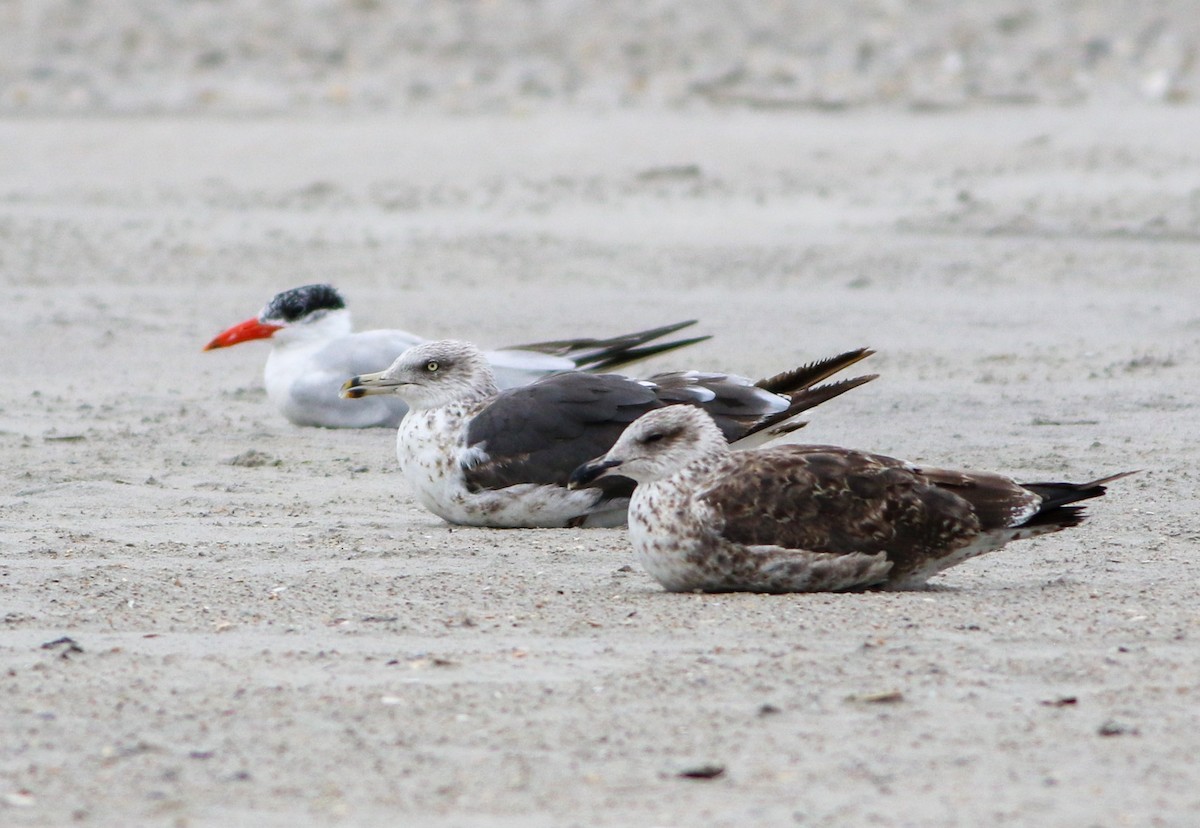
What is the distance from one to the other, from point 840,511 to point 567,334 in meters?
5.91

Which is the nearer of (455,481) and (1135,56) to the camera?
(455,481)

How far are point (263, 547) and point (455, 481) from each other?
85 cm

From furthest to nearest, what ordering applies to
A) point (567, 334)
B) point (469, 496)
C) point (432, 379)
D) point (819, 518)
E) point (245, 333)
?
1. point (567, 334)
2. point (245, 333)
3. point (432, 379)
4. point (469, 496)
5. point (819, 518)

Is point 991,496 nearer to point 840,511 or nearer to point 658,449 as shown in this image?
point 840,511

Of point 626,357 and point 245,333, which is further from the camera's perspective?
point 245,333

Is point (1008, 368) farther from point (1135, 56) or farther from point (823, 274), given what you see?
point (1135, 56)

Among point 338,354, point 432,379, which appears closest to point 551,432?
point 432,379

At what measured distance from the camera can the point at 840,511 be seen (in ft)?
19.2

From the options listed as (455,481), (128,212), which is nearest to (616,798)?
(455,481)

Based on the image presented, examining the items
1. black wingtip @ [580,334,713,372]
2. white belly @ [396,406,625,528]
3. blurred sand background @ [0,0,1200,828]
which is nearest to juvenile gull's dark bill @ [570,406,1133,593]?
blurred sand background @ [0,0,1200,828]

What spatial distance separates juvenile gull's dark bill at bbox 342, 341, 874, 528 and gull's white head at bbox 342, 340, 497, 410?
1.0 inches

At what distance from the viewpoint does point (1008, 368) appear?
10.4m

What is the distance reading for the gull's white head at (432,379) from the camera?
7625mm

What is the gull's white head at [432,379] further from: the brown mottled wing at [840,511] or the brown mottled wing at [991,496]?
the brown mottled wing at [991,496]
